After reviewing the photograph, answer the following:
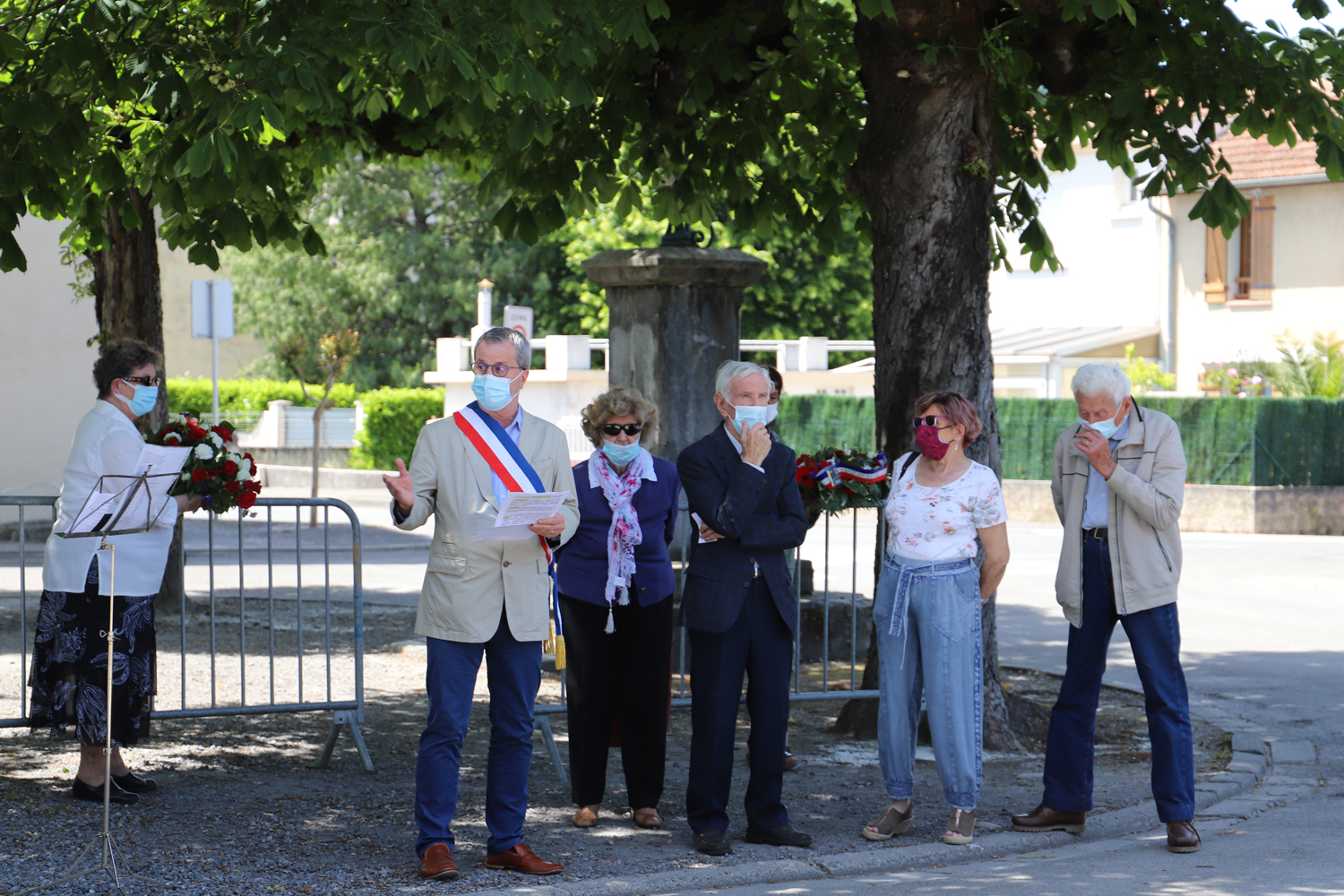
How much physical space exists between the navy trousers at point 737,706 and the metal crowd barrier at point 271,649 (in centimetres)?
182

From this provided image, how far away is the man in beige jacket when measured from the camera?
5.87 metres

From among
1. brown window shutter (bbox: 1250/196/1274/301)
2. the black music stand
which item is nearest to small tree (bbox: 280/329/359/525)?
brown window shutter (bbox: 1250/196/1274/301)

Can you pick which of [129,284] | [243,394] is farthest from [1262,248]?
[243,394]

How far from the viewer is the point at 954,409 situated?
5812mm

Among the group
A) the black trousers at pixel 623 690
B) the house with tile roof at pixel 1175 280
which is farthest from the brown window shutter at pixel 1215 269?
the black trousers at pixel 623 690

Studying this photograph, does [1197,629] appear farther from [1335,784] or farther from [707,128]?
[707,128]

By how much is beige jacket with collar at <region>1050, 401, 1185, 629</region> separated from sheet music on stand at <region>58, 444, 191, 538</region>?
11.9 feet

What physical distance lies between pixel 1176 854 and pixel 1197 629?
6984 millimetres

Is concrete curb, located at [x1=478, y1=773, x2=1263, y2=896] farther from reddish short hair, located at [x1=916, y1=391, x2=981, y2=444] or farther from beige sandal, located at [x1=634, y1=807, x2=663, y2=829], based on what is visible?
reddish short hair, located at [x1=916, y1=391, x2=981, y2=444]

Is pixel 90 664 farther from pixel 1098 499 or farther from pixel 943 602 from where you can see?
pixel 1098 499

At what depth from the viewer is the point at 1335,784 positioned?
23.3ft

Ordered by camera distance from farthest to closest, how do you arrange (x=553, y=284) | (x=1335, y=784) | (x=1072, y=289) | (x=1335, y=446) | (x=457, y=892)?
(x=553, y=284), (x=1072, y=289), (x=1335, y=446), (x=1335, y=784), (x=457, y=892)

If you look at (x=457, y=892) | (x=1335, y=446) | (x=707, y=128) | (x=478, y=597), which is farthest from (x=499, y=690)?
(x=1335, y=446)

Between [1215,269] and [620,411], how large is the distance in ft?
91.1
